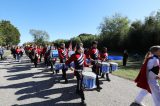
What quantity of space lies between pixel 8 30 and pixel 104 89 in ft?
411

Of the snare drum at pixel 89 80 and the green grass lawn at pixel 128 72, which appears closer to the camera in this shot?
the snare drum at pixel 89 80

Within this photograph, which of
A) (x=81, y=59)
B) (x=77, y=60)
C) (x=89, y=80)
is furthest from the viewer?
(x=81, y=59)

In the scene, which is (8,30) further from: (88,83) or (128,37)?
(88,83)

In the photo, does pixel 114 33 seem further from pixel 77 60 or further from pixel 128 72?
pixel 77 60

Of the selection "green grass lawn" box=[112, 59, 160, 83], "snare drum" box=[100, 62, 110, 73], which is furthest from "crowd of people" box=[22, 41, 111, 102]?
"green grass lawn" box=[112, 59, 160, 83]

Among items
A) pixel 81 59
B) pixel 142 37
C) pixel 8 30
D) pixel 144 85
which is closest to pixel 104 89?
pixel 81 59

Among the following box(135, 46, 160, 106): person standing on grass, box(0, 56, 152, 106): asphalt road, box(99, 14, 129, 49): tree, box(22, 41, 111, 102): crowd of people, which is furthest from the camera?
box(99, 14, 129, 49): tree

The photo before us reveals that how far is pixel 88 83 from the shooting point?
10148 millimetres

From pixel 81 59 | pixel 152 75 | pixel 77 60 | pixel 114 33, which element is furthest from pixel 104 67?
pixel 114 33

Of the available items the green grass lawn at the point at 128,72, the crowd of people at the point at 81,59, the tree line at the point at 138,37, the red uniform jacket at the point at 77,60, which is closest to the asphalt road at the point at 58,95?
the crowd of people at the point at 81,59

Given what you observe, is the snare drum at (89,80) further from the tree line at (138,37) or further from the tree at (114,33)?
the tree at (114,33)

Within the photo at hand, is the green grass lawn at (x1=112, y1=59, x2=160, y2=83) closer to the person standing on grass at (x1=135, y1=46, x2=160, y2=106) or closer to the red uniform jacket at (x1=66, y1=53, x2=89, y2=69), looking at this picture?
the red uniform jacket at (x1=66, y1=53, x2=89, y2=69)

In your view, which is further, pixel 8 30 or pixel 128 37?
pixel 8 30

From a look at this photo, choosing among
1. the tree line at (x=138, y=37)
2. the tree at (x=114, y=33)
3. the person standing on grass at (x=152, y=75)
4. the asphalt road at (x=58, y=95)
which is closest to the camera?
the person standing on grass at (x=152, y=75)
